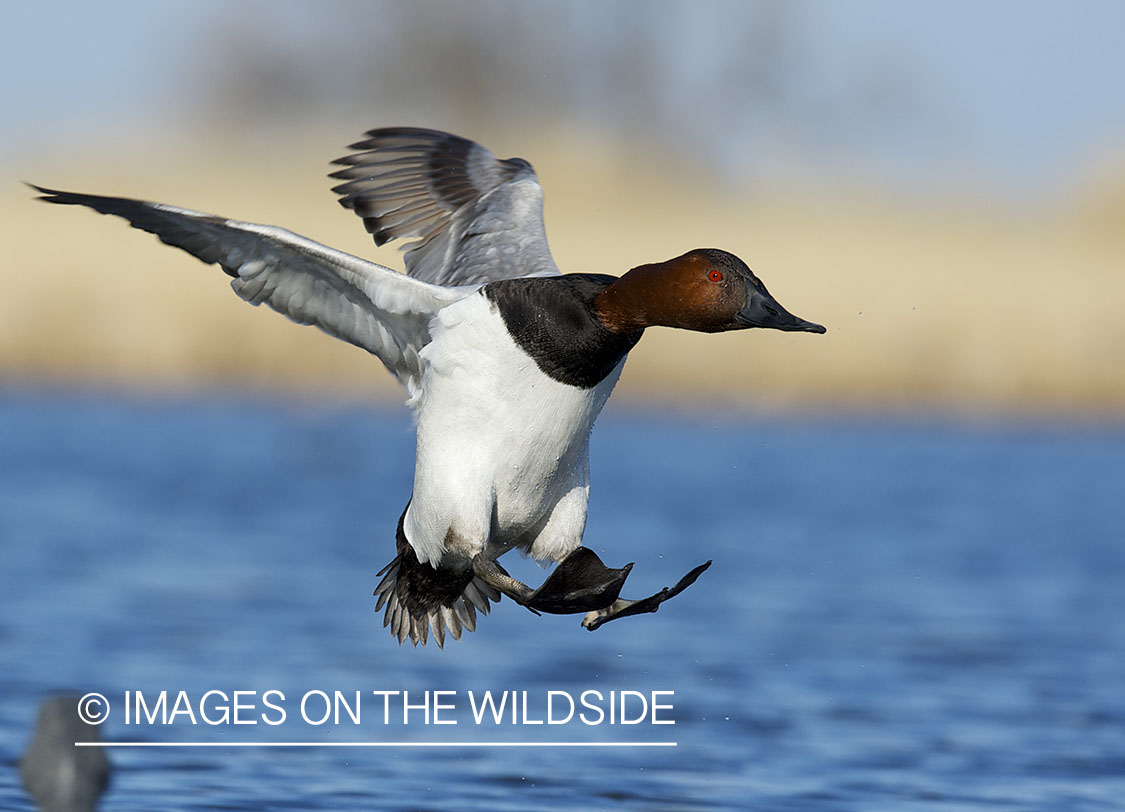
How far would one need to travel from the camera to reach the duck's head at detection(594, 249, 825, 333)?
5473 millimetres

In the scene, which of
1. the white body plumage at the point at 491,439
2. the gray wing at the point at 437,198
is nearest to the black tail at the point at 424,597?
the white body plumage at the point at 491,439

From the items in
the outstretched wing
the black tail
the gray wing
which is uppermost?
the gray wing

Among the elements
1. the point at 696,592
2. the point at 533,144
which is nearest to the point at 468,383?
the point at 696,592

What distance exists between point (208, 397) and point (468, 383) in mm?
14156

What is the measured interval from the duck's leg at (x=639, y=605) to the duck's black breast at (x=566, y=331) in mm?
720

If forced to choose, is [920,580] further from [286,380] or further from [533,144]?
[533,144]

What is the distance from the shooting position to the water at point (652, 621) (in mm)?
7469

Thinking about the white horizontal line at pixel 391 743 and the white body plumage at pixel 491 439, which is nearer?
the white body plumage at pixel 491 439

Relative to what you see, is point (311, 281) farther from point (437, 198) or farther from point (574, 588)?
point (574, 588)

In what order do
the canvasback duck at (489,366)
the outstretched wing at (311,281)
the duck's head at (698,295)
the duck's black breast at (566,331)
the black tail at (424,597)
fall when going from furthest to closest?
the black tail at (424,597)
the outstretched wing at (311,281)
the duck's black breast at (566,331)
the canvasback duck at (489,366)
the duck's head at (698,295)

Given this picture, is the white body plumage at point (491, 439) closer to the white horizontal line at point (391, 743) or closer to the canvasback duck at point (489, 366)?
the canvasback duck at point (489, 366)

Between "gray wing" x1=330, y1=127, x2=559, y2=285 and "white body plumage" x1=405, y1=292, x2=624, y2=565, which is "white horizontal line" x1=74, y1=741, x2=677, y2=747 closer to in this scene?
"white body plumage" x1=405, y1=292, x2=624, y2=565

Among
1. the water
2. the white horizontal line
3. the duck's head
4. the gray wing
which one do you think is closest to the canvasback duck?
the duck's head

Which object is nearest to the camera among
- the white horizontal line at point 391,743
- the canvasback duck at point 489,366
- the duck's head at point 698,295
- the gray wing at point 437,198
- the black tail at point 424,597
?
the duck's head at point 698,295
